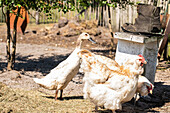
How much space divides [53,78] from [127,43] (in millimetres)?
1837

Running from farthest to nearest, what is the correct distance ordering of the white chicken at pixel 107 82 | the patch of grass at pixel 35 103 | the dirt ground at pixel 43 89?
the dirt ground at pixel 43 89, the patch of grass at pixel 35 103, the white chicken at pixel 107 82

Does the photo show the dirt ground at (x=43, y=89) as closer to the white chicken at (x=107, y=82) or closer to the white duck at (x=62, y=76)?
the white duck at (x=62, y=76)

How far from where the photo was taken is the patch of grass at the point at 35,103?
424 cm

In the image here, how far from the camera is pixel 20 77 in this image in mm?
6090

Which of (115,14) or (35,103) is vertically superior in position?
(115,14)

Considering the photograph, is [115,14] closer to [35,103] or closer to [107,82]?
[35,103]

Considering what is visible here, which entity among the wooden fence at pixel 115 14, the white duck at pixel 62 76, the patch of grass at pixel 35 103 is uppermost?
the wooden fence at pixel 115 14

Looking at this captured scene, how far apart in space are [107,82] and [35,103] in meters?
1.52

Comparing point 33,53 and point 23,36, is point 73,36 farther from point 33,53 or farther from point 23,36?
point 33,53

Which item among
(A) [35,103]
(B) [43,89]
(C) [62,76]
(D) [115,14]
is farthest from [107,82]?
(D) [115,14]

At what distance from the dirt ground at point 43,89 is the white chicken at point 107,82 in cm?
70

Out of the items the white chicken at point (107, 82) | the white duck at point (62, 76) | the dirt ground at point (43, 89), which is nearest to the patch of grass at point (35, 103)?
the dirt ground at point (43, 89)

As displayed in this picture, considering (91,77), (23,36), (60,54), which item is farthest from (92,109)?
(23,36)

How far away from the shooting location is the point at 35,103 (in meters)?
4.52
